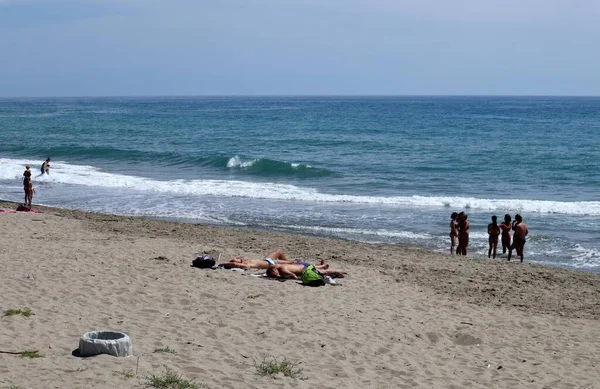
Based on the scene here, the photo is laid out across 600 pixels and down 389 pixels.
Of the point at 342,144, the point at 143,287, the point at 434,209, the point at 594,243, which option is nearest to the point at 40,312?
the point at 143,287

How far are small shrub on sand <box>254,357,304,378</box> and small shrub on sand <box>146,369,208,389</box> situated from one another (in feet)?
2.69

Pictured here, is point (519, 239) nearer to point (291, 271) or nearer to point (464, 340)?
point (291, 271)

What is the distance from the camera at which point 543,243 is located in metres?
19.0

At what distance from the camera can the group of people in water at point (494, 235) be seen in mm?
16969

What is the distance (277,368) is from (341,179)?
25254 mm

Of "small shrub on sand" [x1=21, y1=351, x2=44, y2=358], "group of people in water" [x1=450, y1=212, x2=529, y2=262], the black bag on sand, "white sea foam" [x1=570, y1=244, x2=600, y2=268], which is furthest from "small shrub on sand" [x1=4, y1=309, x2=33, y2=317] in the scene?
"white sea foam" [x1=570, y1=244, x2=600, y2=268]

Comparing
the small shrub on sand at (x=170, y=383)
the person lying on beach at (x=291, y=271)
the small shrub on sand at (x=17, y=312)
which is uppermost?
the small shrub on sand at (x=17, y=312)

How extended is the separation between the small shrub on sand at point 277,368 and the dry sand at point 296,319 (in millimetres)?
83

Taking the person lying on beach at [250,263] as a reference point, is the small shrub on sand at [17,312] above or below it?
above

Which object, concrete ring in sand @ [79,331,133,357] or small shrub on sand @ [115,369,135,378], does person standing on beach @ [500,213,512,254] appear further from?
small shrub on sand @ [115,369,135,378]

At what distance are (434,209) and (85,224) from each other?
1114cm

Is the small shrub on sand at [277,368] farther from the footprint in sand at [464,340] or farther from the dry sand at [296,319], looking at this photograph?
the footprint in sand at [464,340]

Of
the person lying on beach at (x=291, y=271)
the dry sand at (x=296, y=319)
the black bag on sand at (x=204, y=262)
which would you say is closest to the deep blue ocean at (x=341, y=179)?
the dry sand at (x=296, y=319)

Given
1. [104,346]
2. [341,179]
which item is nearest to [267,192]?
[341,179]
